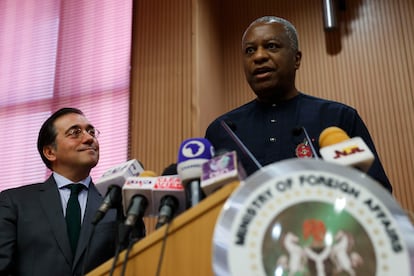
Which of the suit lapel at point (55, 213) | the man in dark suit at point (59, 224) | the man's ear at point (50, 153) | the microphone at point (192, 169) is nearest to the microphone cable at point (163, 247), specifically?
the microphone at point (192, 169)

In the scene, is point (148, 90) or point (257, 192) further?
point (148, 90)

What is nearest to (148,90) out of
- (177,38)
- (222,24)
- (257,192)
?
(177,38)

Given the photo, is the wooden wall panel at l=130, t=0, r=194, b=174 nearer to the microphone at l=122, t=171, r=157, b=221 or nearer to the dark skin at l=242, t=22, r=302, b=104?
the dark skin at l=242, t=22, r=302, b=104

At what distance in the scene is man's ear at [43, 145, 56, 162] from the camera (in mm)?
2340

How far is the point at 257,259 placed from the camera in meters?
0.80

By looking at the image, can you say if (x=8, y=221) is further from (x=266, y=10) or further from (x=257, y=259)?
(x=266, y=10)

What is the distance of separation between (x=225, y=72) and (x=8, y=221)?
7.61ft

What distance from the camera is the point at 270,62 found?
1.84 meters

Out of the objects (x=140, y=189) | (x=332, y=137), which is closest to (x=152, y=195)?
(x=140, y=189)

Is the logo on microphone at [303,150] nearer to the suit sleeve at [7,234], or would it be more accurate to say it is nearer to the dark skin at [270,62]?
the dark skin at [270,62]

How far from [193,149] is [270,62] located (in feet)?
2.40

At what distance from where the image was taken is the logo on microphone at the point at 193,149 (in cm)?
121

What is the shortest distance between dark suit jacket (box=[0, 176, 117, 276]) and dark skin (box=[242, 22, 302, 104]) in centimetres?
74

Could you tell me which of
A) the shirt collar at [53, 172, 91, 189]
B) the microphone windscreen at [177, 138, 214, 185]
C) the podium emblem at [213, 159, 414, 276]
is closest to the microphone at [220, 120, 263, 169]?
the microphone windscreen at [177, 138, 214, 185]
